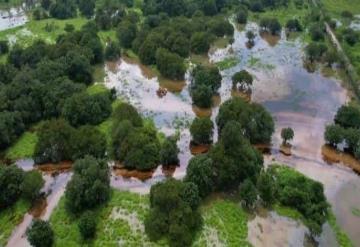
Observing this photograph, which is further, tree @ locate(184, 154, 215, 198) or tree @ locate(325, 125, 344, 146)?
tree @ locate(325, 125, 344, 146)

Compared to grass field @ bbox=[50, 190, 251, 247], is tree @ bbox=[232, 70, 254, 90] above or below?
above

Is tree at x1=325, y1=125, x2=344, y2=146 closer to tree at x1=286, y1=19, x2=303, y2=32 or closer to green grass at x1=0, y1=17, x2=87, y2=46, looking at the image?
tree at x1=286, y1=19, x2=303, y2=32

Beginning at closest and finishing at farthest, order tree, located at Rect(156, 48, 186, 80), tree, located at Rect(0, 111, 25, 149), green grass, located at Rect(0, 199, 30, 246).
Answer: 1. green grass, located at Rect(0, 199, 30, 246)
2. tree, located at Rect(0, 111, 25, 149)
3. tree, located at Rect(156, 48, 186, 80)

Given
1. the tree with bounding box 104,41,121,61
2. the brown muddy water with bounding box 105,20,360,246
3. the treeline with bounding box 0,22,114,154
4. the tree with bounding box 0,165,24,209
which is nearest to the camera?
the tree with bounding box 0,165,24,209

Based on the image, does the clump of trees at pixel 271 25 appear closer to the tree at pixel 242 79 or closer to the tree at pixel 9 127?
the tree at pixel 242 79

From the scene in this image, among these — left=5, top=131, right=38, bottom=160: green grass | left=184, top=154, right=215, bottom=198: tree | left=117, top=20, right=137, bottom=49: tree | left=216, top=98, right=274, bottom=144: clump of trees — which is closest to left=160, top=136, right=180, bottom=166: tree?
left=184, top=154, right=215, bottom=198: tree

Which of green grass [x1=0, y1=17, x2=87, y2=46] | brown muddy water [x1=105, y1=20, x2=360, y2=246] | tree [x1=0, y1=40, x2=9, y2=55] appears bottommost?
brown muddy water [x1=105, y1=20, x2=360, y2=246]
